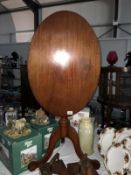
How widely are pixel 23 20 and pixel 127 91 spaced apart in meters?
3.88

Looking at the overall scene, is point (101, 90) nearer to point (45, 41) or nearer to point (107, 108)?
point (107, 108)

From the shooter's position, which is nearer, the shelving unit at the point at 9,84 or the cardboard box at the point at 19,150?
the cardboard box at the point at 19,150

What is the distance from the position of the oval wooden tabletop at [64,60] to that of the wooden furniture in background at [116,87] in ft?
1.18

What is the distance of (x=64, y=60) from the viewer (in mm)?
760

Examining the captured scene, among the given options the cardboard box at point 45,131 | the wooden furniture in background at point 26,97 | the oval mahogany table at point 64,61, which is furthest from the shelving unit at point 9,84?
the oval mahogany table at point 64,61

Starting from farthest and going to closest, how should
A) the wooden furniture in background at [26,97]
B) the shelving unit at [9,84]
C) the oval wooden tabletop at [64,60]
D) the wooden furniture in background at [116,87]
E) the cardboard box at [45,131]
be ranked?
the shelving unit at [9,84] → the wooden furniture in background at [26,97] → the wooden furniture in background at [116,87] → the cardboard box at [45,131] → the oval wooden tabletop at [64,60]

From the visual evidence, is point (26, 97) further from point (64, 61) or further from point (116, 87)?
point (64, 61)

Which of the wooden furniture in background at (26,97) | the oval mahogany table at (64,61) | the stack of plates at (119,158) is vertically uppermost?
the oval mahogany table at (64,61)

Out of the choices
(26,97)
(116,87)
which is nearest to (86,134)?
(116,87)

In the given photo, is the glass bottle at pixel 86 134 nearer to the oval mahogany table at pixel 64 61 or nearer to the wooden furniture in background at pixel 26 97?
the oval mahogany table at pixel 64 61

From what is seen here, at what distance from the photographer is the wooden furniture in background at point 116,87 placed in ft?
3.68

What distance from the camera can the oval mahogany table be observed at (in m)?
0.77

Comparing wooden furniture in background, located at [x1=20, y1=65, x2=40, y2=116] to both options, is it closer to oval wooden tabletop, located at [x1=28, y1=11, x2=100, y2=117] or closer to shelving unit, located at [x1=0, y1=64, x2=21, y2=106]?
oval wooden tabletop, located at [x1=28, y1=11, x2=100, y2=117]

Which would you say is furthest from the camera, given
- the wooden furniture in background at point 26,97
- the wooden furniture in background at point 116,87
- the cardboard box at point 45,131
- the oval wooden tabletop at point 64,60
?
the wooden furniture in background at point 26,97
